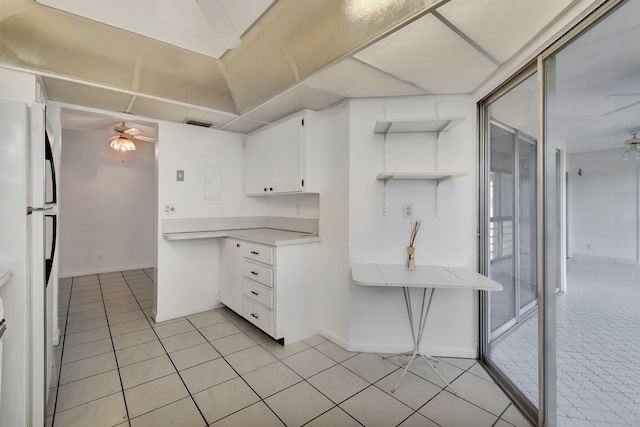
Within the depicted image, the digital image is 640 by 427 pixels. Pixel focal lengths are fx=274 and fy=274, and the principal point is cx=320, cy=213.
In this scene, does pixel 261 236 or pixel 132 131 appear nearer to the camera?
pixel 261 236

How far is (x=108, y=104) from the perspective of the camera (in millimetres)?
2564

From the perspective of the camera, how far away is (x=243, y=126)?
322 centimetres

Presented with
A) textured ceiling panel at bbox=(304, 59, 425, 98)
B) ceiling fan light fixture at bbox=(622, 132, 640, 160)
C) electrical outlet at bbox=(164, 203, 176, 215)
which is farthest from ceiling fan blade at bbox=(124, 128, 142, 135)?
ceiling fan light fixture at bbox=(622, 132, 640, 160)

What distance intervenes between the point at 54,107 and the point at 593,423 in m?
4.51

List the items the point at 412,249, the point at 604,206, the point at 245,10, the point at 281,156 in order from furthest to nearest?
the point at 281,156
the point at 412,249
the point at 245,10
the point at 604,206

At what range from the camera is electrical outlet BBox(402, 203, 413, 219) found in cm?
234

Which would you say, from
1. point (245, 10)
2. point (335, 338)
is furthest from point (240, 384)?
point (245, 10)

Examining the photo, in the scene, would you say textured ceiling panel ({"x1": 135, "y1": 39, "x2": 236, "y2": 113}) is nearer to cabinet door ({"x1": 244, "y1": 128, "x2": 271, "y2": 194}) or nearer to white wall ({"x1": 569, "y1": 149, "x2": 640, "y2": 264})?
cabinet door ({"x1": 244, "y1": 128, "x2": 271, "y2": 194})

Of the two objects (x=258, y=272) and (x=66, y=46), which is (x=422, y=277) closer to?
(x=258, y=272)

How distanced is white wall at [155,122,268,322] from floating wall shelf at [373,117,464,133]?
6.51 ft

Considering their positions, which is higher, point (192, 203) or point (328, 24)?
point (328, 24)

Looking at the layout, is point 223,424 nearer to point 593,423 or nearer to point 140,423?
point 140,423

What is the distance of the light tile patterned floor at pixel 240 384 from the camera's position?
1.62 metres

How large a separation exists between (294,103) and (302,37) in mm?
799
